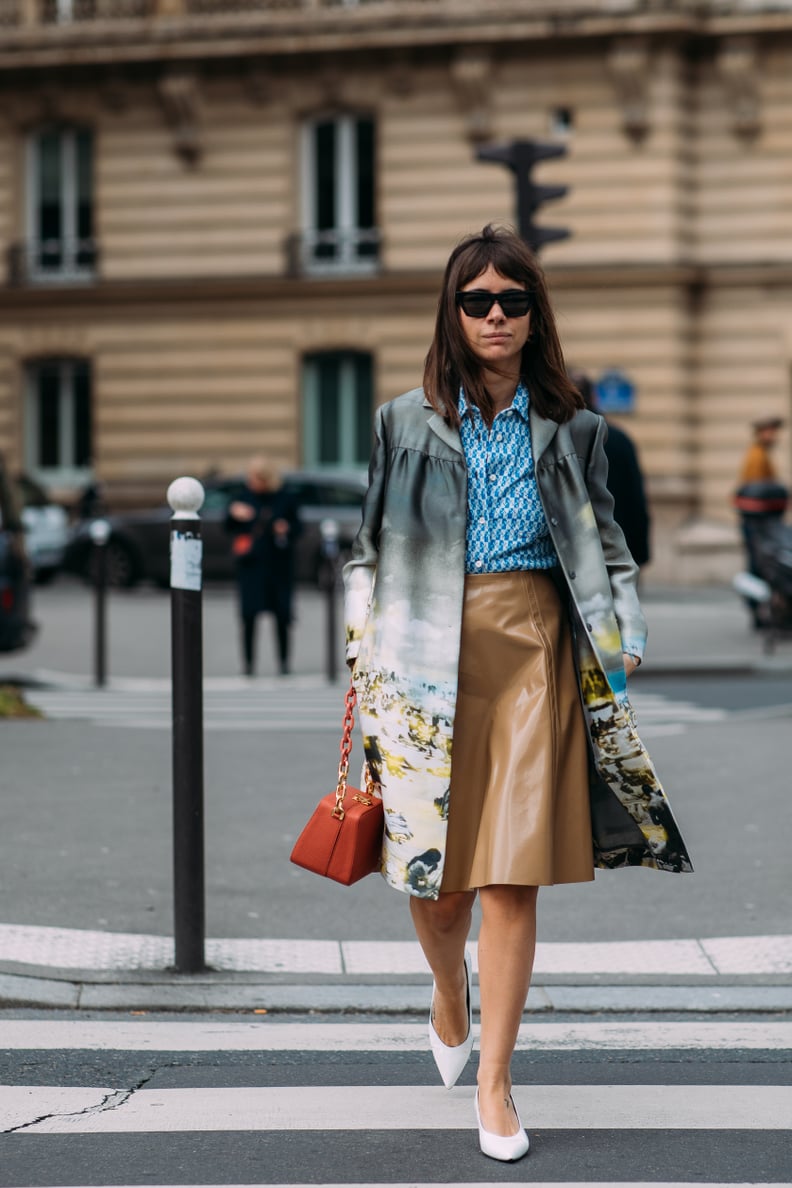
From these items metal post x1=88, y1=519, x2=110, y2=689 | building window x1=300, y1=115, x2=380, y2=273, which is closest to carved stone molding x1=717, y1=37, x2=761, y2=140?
building window x1=300, y1=115, x2=380, y2=273

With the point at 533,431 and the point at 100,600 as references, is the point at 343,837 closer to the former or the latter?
the point at 533,431

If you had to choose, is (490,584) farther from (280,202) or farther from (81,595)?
(280,202)

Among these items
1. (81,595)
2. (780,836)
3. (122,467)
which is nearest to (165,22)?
(122,467)

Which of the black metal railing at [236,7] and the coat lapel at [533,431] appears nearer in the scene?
the coat lapel at [533,431]

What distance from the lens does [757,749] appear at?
34.6 ft

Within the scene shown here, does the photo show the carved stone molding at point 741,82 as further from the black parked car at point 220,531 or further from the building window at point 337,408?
the black parked car at point 220,531

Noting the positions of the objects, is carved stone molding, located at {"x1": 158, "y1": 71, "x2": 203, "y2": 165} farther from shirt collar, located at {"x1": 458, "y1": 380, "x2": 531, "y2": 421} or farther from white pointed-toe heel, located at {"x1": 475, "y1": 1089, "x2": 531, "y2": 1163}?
white pointed-toe heel, located at {"x1": 475, "y1": 1089, "x2": 531, "y2": 1163}

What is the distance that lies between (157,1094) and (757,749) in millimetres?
6283

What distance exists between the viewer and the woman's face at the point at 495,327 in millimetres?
4543

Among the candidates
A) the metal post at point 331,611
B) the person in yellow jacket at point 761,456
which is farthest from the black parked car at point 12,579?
the person in yellow jacket at point 761,456

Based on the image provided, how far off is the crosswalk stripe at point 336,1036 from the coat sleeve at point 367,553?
1200mm

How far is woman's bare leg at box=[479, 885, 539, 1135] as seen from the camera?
436cm

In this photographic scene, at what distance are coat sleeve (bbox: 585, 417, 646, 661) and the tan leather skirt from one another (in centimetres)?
15

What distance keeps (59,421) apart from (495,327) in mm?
27685
